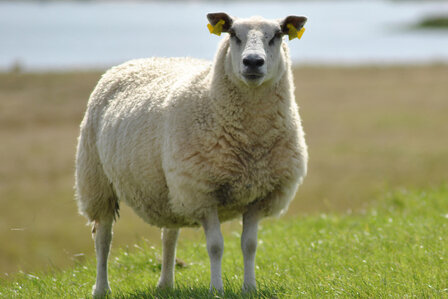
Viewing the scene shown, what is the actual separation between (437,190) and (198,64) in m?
5.26

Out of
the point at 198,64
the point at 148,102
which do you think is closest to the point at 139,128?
the point at 148,102

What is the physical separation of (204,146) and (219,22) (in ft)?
3.64

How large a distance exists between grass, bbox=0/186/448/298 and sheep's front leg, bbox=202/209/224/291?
0.11 metres

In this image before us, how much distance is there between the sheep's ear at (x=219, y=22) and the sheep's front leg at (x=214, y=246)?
5.20 ft

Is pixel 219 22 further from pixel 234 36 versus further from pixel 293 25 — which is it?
pixel 293 25

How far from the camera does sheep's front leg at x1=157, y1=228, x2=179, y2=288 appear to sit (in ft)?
19.9

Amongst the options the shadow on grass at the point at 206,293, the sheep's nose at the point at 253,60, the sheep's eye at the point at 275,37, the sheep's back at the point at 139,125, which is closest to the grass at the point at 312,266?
the shadow on grass at the point at 206,293

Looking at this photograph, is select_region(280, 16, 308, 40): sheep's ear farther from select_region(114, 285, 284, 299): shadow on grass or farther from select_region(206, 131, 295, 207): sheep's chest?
select_region(114, 285, 284, 299): shadow on grass

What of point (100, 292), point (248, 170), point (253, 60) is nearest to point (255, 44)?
point (253, 60)

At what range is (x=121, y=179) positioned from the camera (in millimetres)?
5812

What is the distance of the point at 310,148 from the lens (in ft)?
74.3

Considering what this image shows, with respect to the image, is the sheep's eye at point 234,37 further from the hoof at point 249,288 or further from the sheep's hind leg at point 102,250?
the sheep's hind leg at point 102,250

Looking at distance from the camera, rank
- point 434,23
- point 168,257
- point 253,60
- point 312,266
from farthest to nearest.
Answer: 1. point 434,23
2. point 168,257
3. point 312,266
4. point 253,60

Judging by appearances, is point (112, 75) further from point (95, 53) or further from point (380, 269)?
point (95, 53)
